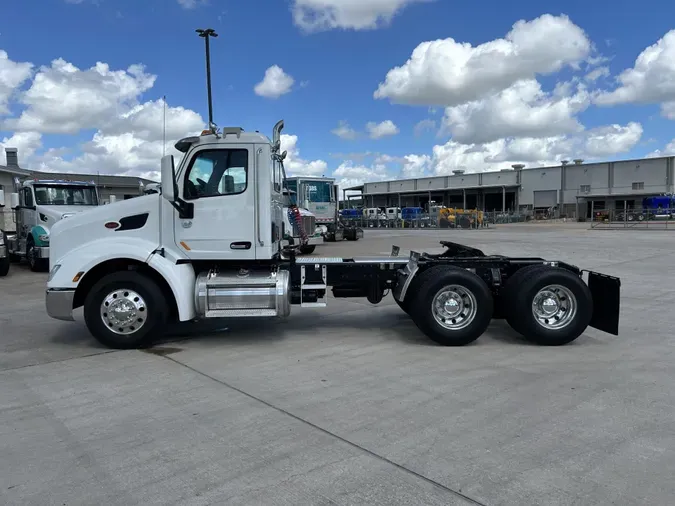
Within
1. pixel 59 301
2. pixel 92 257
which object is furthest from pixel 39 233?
pixel 92 257

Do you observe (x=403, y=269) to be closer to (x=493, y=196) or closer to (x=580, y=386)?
(x=580, y=386)

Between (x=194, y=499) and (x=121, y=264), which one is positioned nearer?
(x=194, y=499)

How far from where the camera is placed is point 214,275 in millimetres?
6867

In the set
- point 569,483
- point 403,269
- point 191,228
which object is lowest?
point 569,483

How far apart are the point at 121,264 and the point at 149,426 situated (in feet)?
10.3

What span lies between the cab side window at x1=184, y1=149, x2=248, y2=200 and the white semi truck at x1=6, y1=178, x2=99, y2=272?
10.5m

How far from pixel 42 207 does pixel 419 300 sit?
1355 cm

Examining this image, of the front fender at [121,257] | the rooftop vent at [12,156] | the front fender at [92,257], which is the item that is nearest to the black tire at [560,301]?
the front fender at [121,257]

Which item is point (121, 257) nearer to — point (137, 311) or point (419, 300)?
point (137, 311)

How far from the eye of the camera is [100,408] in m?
4.81

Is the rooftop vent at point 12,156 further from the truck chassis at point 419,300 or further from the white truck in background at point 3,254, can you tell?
the truck chassis at point 419,300

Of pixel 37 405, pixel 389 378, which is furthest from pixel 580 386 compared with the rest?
pixel 37 405

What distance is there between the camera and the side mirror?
6273mm

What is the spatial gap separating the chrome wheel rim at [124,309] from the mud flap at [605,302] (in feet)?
19.5
